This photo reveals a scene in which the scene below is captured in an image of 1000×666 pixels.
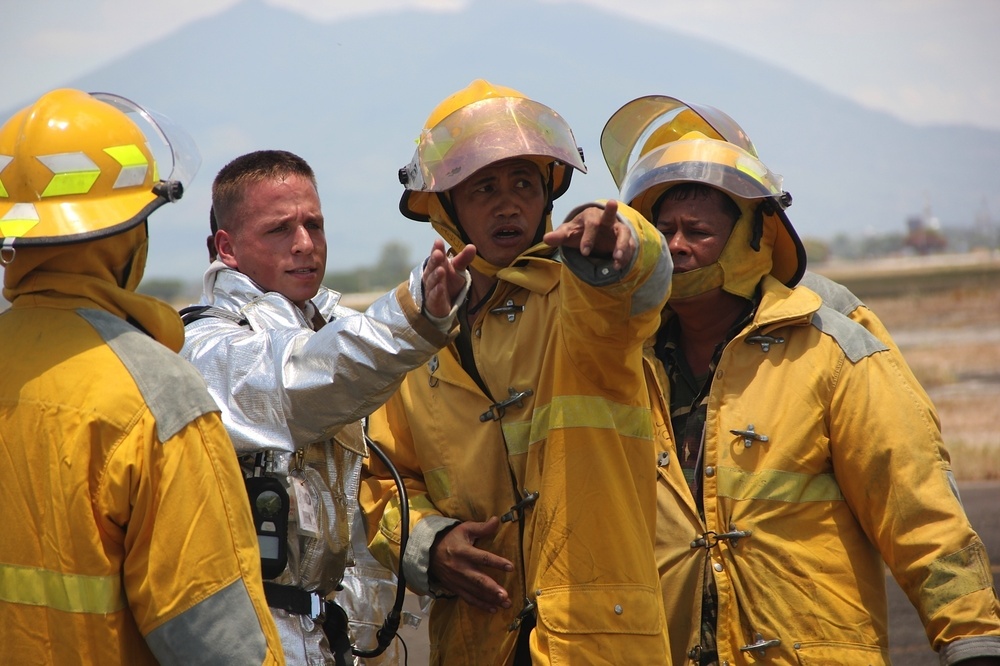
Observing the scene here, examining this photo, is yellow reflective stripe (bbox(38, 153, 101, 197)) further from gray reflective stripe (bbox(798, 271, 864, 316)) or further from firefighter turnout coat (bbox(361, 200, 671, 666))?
gray reflective stripe (bbox(798, 271, 864, 316))

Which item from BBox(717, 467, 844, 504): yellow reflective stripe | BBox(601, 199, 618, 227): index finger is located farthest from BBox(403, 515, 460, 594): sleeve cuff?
BBox(601, 199, 618, 227): index finger

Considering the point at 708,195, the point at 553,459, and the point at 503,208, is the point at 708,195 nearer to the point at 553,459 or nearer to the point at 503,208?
the point at 503,208

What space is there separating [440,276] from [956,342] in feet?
75.5

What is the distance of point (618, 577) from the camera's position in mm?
2971

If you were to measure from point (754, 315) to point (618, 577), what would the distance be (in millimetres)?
1043

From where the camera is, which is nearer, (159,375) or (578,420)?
(159,375)

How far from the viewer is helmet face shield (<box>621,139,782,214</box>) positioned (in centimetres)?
368

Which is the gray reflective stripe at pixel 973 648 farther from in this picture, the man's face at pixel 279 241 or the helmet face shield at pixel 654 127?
the man's face at pixel 279 241

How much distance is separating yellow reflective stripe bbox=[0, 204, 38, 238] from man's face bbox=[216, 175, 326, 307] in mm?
1065

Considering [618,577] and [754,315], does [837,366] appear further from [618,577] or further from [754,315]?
[618,577]

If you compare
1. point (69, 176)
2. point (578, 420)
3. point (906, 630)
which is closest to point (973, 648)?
point (578, 420)

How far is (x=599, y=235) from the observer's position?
2664 millimetres

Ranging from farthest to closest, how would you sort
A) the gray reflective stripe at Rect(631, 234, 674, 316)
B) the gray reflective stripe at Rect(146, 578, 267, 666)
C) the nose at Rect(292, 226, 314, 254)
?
the nose at Rect(292, 226, 314, 254) → the gray reflective stripe at Rect(631, 234, 674, 316) → the gray reflective stripe at Rect(146, 578, 267, 666)

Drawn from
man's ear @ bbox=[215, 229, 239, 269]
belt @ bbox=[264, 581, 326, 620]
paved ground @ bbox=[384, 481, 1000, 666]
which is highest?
man's ear @ bbox=[215, 229, 239, 269]
